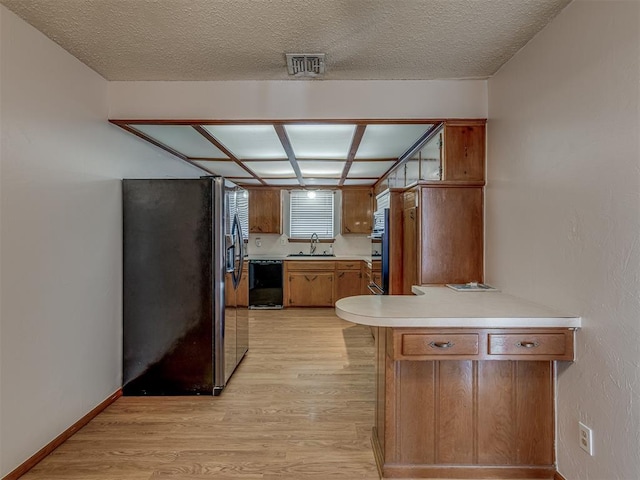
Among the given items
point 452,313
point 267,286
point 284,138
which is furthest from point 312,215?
point 452,313

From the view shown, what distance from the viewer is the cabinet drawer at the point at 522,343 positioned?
5.32 ft

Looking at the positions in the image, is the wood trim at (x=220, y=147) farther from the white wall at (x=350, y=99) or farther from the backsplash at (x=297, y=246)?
the backsplash at (x=297, y=246)

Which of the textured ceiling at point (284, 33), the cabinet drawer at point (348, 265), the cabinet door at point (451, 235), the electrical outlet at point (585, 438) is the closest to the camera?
the electrical outlet at point (585, 438)

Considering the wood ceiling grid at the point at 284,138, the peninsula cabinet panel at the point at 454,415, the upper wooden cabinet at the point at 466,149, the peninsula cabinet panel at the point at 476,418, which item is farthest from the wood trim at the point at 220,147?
the peninsula cabinet panel at the point at 454,415

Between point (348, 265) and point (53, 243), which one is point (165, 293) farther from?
point (348, 265)

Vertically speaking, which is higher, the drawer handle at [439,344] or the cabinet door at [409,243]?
the cabinet door at [409,243]

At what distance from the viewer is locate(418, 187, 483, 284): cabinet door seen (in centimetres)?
253

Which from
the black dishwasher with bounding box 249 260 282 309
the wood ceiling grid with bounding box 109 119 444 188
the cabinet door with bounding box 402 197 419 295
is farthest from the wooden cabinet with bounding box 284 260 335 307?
the cabinet door with bounding box 402 197 419 295

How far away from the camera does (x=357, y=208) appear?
19.9 feet

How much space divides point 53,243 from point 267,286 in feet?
12.3

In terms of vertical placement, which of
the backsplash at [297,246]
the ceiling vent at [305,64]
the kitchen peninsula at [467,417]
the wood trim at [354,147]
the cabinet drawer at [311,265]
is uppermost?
the ceiling vent at [305,64]

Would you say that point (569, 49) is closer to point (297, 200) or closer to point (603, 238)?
point (603, 238)

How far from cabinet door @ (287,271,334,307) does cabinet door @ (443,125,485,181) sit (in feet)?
11.0

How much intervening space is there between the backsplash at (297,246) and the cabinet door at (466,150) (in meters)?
3.80
